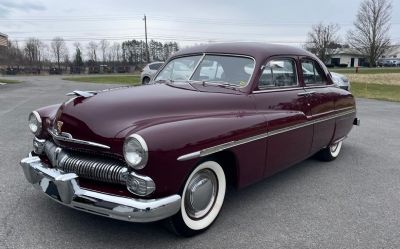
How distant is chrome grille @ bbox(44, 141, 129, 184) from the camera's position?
9.80 ft

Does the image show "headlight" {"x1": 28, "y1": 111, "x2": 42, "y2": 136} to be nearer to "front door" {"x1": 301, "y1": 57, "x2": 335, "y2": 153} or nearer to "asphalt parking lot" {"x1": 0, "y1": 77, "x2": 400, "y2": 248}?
"asphalt parking lot" {"x1": 0, "y1": 77, "x2": 400, "y2": 248}

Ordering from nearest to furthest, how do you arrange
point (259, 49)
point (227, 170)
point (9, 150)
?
point (227, 170) → point (259, 49) → point (9, 150)

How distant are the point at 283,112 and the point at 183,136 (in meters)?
1.61

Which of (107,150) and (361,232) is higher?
(107,150)

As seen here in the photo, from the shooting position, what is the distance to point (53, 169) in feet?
10.9

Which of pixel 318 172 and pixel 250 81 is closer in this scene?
pixel 250 81

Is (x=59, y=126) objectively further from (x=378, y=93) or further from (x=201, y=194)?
(x=378, y=93)

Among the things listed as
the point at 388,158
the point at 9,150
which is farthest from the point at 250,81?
the point at 9,150

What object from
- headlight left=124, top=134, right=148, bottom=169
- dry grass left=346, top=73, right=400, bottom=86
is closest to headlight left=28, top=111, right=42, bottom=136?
headlight left=124, top=134, right=148, bottom=169

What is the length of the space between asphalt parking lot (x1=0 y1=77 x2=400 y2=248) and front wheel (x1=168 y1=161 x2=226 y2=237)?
0.11 metres

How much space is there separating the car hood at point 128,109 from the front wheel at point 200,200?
54cm

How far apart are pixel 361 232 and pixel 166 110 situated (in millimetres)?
2077

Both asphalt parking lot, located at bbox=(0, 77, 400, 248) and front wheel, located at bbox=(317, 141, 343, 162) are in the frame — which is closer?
asphalt parking lot, located at bbox=(0, 77, 400, 248)

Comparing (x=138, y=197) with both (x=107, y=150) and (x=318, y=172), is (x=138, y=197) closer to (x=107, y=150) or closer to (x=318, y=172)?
(x=107, y=150)
